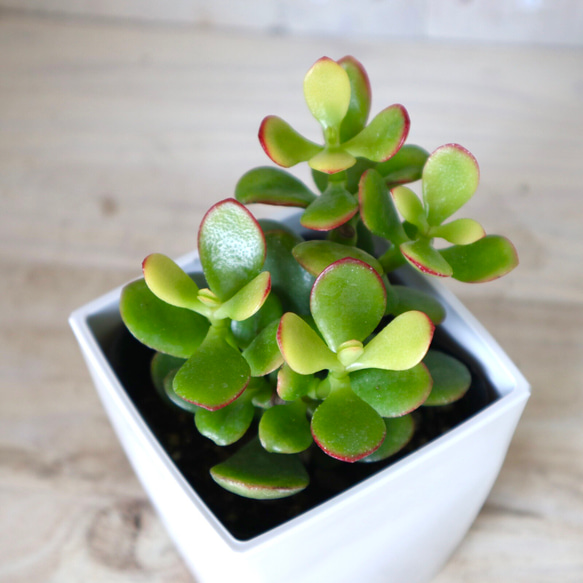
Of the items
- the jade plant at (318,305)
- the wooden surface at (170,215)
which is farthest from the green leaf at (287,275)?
the wooden surface at (170,215)

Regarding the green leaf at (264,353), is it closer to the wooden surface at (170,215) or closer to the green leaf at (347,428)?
the green leaf at (347,428)

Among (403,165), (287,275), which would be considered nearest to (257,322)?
(287,275)

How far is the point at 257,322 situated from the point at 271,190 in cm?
8

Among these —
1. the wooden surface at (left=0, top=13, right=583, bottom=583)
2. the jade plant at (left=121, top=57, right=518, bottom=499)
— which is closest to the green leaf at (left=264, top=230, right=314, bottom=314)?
the jade plant at (left=121, top=57, right=518, bottom=499)

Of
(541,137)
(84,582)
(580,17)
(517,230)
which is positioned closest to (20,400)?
(84,582)

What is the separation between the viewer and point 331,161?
1.32 ft

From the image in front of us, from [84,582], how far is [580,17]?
2.91 ft

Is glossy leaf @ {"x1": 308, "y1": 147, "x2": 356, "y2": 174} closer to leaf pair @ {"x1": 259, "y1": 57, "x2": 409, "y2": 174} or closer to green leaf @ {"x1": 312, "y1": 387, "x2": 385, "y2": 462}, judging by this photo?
leaf pair @ {"x1": 259, "y1": 57, "x2": 409, "y2": 174}

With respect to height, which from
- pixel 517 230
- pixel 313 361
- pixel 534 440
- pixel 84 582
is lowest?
pixel 84 582

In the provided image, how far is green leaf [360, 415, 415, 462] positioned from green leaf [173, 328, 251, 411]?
9 cm

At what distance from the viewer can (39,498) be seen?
667mm

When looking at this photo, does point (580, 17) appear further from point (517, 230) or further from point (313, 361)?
point (313, 361)

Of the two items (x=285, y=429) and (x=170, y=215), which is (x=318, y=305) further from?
(x=170, y=215)

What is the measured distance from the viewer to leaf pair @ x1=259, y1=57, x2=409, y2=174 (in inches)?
15.7
